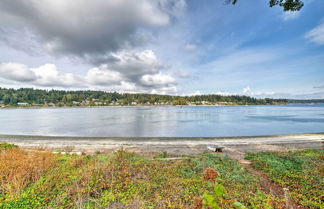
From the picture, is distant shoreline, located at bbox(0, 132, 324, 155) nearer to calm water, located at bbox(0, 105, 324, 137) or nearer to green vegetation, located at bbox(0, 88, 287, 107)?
calm water, located at bbox(0, 105, 324, 137)

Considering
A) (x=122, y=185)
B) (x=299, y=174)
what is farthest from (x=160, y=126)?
(x=122, y=185)

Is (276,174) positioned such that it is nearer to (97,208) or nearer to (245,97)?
(97,208)

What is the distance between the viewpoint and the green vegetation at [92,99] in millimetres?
143750

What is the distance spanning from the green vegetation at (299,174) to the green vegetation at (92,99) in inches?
6484

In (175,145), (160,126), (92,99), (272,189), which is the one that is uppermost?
(92,99)

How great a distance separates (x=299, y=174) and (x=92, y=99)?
18746 centimetres

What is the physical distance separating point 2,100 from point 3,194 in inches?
7971

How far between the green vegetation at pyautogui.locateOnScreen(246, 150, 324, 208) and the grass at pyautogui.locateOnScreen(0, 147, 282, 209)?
2.84 ft

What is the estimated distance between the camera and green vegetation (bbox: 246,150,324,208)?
13.8 feet

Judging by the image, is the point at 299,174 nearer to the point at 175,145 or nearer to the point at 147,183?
the point at 147,183

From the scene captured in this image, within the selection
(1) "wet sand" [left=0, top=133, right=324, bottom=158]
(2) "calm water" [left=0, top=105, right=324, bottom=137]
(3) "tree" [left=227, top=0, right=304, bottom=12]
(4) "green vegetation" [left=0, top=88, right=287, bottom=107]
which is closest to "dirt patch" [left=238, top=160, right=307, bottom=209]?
(1) "wet sand" [left=0, top=133, right=324, bottom=158]

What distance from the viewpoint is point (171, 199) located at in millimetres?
4059

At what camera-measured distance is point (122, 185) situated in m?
4.77

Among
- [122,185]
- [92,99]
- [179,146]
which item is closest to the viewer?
[122,185]
